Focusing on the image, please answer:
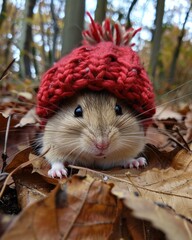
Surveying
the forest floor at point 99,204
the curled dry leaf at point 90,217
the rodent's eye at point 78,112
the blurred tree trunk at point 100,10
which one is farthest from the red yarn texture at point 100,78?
the blurred tree trunk at point 100,10

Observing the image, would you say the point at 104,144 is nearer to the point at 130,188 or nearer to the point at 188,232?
the point at 130,188

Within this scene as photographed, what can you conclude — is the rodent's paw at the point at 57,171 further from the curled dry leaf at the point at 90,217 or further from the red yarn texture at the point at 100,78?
the curled dry leaf at the point at 90,217

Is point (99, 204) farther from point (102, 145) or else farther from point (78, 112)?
point (78, 112)

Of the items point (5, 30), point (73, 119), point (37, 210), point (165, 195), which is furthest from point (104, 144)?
point (5, 30)

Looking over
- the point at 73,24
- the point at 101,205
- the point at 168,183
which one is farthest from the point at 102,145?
the point at 73,24

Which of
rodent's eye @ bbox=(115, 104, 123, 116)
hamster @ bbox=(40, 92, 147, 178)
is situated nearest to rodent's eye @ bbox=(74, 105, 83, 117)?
hamster @ bbox=(40, 92, 147, 178)
